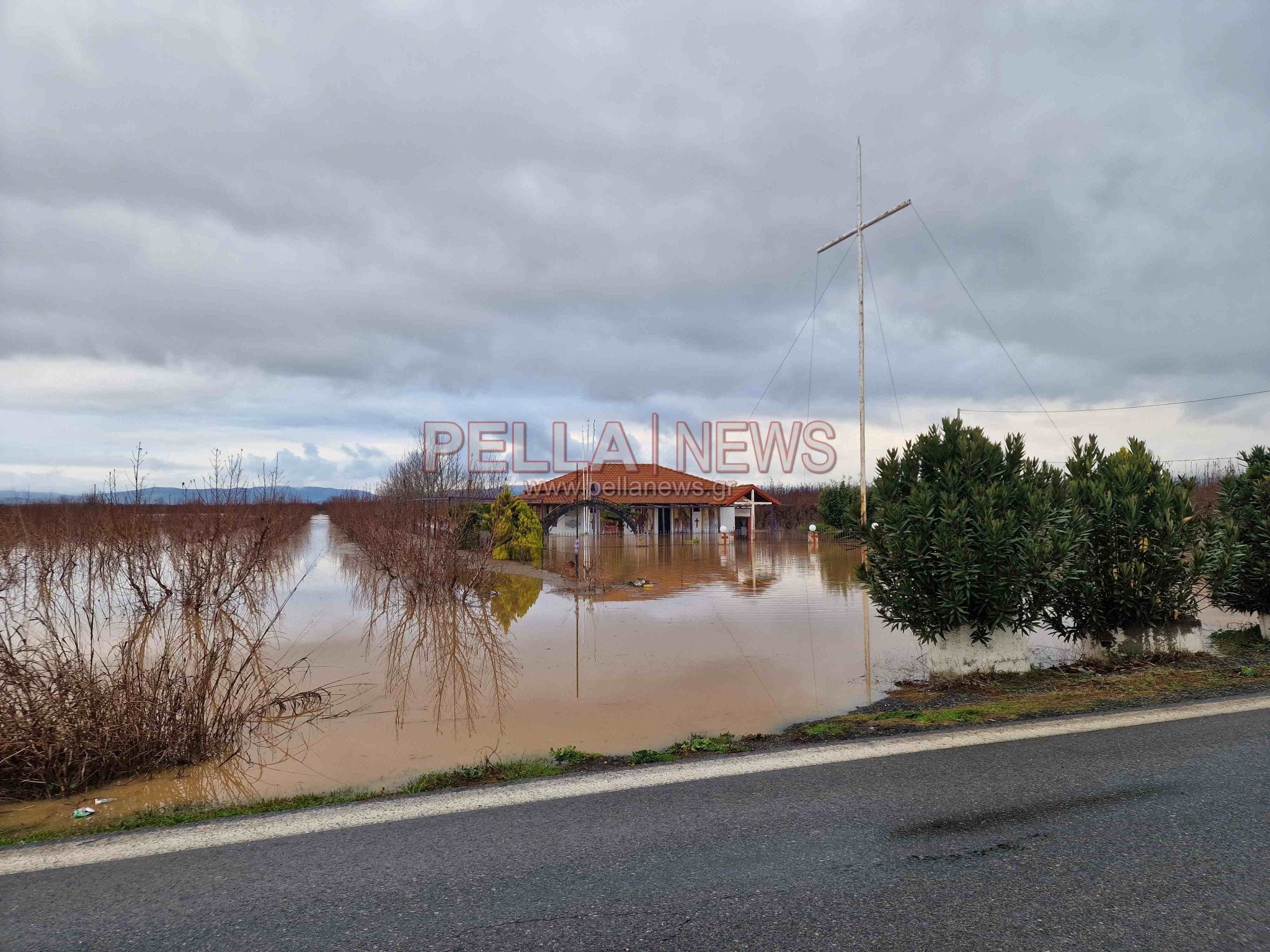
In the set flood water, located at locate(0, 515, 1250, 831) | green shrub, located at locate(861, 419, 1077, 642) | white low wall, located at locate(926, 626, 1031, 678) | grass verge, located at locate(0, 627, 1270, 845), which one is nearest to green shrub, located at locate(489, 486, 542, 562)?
flood water, located at locate(0, 515, 1250, 831)

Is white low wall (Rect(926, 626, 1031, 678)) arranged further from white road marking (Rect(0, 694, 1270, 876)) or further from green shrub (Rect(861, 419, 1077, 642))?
white road marking (Rect(0, 694, 1270, 876))

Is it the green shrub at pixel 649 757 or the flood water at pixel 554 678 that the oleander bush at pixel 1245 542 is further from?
the green shrub at pixel 649 757

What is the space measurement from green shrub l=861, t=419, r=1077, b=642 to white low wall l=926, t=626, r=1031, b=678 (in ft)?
0.33

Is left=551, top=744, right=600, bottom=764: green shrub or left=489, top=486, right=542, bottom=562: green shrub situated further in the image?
left=489, top=486, right=542, bottom=562: green shrub

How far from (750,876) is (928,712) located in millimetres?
3725

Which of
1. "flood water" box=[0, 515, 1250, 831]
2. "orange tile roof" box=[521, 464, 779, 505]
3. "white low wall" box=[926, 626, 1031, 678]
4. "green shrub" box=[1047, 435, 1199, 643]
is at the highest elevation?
"orange tile roof" box=[521, 464, 779, 505]

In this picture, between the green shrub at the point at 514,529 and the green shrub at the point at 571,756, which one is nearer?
the green shrub at the point at 571,756

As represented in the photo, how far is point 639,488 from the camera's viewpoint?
52.1m

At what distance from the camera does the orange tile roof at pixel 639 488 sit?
160ft

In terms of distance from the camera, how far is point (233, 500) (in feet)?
53.3

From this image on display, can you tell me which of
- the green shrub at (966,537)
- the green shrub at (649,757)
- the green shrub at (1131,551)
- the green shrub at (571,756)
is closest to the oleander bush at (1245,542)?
the green shrub at (1131,551)

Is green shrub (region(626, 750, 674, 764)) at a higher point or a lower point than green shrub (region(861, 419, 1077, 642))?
lower

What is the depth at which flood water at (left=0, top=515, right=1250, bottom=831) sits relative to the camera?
6.23 metres

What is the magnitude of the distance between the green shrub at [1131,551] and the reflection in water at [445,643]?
667 cm
